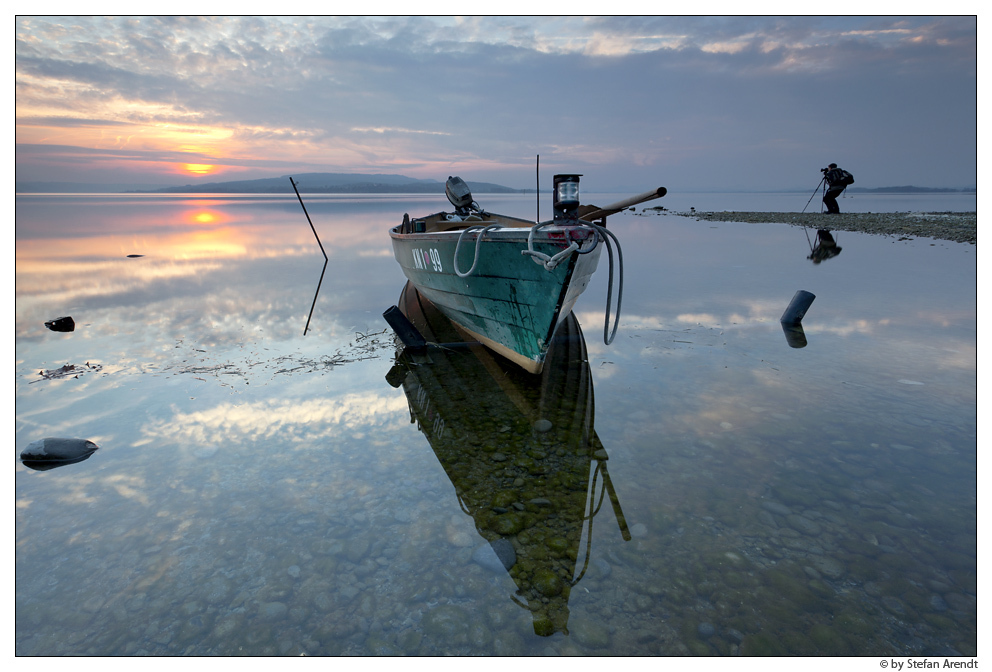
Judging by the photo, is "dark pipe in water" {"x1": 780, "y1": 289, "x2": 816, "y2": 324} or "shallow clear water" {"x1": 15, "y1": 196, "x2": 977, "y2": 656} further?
"dark pipe in water" {"x1": 780, "y1": 289, "x2": 816, "y2": 324}

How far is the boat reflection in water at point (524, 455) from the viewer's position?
4.13 meters

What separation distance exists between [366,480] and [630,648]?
319cm

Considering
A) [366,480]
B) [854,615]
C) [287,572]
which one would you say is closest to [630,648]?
[854,615]

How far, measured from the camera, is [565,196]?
23.4ft

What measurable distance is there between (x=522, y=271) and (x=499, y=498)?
3.71 m

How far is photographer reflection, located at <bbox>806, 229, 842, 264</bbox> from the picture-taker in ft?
74.0

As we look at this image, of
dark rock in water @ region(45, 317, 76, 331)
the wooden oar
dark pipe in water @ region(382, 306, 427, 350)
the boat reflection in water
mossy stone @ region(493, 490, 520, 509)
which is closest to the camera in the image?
→ the boat reflection in water

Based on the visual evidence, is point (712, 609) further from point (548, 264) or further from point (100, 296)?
point (100, 296)

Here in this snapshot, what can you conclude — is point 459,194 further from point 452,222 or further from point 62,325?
point 62,325

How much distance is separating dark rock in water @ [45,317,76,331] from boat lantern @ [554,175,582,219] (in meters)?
11.7

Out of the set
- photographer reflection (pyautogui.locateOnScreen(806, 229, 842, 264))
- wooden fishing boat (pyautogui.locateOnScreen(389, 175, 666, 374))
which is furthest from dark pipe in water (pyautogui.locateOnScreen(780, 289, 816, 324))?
photographer reflection (pyautogui.locateOnScreen(806, 229, 842, 264))

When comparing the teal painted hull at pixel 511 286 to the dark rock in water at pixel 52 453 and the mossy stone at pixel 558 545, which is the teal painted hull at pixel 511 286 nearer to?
the mossy stone at pixel 558 545

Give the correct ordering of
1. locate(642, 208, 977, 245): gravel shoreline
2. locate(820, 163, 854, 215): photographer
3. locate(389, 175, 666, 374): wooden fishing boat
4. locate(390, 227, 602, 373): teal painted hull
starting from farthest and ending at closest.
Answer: locate(820, 163, 854, 215): photographer < locate(642, 208, 977, 245): gravel shoreline < locate(390, 227, 602, 373): teal painted hull < locate(389, 175, 666, 374): wooden fishing boat

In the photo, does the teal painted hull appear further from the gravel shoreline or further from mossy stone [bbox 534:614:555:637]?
the gravel shoreline
